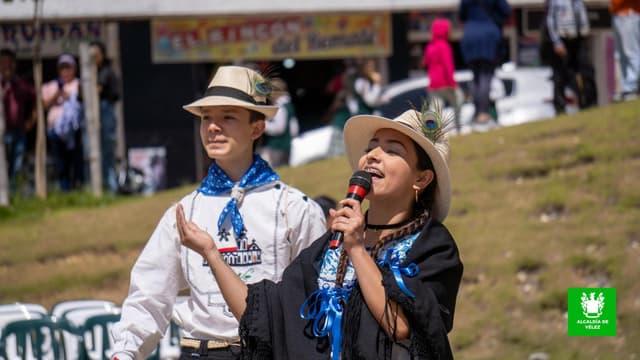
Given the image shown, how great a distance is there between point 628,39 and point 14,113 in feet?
24.0

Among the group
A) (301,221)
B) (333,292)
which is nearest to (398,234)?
(333,292)

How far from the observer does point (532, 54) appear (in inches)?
765

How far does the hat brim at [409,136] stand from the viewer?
3.79 meters

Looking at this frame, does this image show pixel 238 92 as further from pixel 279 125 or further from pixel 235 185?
pixel 279 125

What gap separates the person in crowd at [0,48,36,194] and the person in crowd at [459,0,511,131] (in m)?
5.54

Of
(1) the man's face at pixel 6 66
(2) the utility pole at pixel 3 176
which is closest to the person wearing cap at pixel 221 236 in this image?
(2) the utility pole at pixel 3 176

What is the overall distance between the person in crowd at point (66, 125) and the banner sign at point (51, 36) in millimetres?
3797

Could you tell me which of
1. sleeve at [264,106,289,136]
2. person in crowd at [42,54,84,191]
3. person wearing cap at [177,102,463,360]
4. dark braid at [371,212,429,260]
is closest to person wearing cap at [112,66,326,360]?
person wearing cap at [177,102,463,360]

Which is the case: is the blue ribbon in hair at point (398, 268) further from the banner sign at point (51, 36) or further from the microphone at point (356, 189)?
the banner sign at point (51, 36)

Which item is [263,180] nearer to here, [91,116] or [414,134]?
[414,134]

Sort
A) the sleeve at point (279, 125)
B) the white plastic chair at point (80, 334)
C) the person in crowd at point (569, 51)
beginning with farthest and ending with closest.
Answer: the sleeve at point (279, 125), the person in crowd at point (569, 51), the white plastic chair at point (80, 334)

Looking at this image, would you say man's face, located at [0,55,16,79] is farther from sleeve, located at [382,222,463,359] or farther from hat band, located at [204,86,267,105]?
sleeve, located at [382,222,463,359]

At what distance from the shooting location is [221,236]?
4.50 meters

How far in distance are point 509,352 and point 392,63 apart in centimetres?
1185
